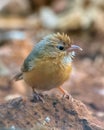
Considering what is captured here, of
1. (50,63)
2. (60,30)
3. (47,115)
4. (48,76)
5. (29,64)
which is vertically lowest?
(47,115)

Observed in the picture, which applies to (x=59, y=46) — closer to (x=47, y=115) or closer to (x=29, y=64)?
(x=29, y=64)

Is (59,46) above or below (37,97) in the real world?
above

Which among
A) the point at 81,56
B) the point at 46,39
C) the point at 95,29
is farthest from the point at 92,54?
the point at 46,39

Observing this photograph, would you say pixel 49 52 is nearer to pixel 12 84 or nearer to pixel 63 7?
pixel 12 84

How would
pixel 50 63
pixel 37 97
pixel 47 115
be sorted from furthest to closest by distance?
1. pixel 50 63
2. pixel 37 97
3. pixel 47 115

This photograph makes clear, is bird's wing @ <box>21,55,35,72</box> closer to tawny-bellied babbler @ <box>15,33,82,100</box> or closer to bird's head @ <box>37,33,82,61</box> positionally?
tawny-bellied babbler @ <box>15,33,82,100</box>

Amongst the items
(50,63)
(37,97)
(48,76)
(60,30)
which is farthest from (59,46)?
(60,30)

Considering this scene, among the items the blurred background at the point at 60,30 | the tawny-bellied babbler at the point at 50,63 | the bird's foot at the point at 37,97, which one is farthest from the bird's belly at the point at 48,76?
the blurred background at the point at 60,30
